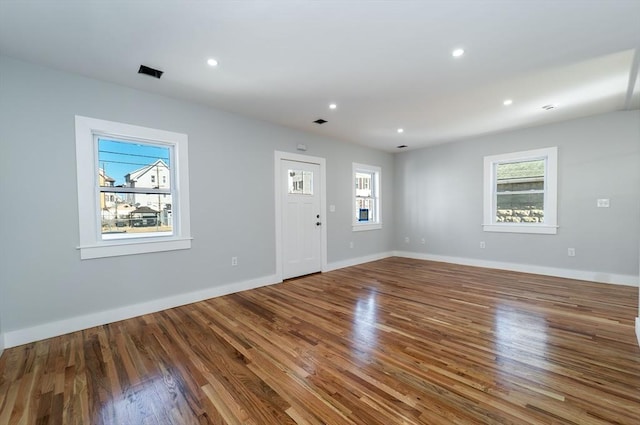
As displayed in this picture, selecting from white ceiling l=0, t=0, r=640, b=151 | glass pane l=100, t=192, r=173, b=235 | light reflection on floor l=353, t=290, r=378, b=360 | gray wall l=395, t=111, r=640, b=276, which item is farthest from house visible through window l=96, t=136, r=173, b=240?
gray wall l=395, t=111, r=640, b=276

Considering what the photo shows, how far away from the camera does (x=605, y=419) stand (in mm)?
1504

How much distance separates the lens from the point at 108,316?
2.89 meters

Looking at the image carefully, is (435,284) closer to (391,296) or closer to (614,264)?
(391,296)

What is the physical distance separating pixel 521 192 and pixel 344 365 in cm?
488

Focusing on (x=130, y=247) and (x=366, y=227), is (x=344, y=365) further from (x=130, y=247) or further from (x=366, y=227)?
(x=366, y=227)

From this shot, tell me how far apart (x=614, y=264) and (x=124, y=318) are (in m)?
6.73

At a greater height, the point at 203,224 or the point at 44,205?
the point at 44,205

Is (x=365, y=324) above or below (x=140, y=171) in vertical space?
below

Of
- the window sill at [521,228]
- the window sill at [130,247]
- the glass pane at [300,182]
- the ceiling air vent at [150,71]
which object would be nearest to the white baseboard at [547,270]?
the window sill at [521,228]

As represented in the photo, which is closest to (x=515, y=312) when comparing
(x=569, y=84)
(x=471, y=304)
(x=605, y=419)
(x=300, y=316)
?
(x=471, y=304)

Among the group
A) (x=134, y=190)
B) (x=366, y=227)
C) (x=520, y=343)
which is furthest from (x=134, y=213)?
(x=366, y=227)

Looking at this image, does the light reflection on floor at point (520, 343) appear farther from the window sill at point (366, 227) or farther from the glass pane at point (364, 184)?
the glass pane at point (364, 184)

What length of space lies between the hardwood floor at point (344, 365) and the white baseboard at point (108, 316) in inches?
4.2

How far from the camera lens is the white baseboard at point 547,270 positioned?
4070 millimetres
